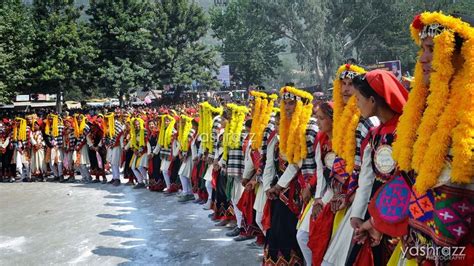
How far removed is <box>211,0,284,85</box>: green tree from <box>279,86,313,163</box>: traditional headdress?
38.6 meters

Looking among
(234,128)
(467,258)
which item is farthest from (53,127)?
(467,258)

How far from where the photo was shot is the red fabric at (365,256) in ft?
10.1

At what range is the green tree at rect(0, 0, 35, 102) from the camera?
65.3 ft

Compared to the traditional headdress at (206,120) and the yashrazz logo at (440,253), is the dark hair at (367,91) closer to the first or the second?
the yashrazz logo at (440,253)

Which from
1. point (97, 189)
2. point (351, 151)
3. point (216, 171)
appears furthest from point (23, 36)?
point (351, 151)

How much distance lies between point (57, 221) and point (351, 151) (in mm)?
6682

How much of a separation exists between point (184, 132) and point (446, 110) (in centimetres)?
798

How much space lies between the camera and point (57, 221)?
27.1ft

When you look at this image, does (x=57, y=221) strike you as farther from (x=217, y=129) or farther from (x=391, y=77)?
(x=391, y=77)

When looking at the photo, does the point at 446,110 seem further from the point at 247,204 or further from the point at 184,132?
the point at 184,132

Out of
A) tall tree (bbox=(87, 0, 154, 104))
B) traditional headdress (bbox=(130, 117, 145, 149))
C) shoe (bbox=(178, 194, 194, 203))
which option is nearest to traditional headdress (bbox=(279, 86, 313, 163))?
shoe (bbox=(178, 194, 194, 203))

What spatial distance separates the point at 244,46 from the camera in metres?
43.5

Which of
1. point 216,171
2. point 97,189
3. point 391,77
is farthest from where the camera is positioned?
point 97,189

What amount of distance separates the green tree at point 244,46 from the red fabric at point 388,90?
4022 cm
